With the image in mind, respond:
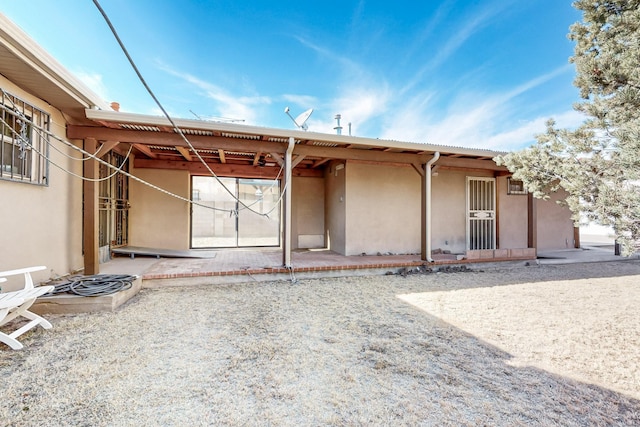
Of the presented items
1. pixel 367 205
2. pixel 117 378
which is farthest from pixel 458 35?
pixel 117 378

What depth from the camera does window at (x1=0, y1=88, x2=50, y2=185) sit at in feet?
10.8

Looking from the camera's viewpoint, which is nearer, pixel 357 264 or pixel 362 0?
pixel 357 264

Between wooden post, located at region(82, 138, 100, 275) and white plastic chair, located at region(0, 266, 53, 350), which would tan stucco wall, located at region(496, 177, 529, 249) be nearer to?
wooden post, located at region(82, 138, 100, 275)

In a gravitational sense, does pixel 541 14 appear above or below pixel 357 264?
above

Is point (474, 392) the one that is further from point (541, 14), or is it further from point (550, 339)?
point (541, 14)

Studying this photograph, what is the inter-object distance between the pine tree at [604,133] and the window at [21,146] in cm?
593

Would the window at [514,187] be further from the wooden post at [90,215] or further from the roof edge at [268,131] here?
the wooden post at [90,215]

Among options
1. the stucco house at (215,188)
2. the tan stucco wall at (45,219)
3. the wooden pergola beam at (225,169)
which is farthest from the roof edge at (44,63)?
the wooden pergola beam at (225,169)

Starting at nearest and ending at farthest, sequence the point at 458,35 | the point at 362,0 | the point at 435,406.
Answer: the point at 435,406, the point at 362,0, the point at 458,35

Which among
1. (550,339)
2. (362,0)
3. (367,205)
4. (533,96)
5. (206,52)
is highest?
(362,0)

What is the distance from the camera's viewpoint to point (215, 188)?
8.85 m

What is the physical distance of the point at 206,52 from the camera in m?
8.82

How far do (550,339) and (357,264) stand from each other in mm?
3196

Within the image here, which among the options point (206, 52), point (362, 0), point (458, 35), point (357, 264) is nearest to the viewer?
point (357, 264)
